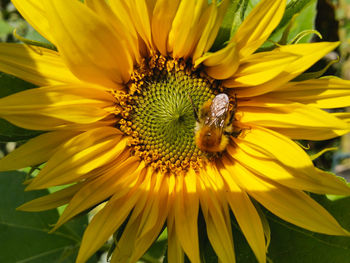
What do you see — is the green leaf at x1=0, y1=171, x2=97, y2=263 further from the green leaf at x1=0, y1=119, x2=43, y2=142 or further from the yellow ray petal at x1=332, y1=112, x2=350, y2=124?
the yellow ray petal at x1=332, y1=112, x2=350, y2=124

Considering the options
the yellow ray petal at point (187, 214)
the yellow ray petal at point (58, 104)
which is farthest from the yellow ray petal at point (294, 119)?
the yellow ray petal at point (58, 104)

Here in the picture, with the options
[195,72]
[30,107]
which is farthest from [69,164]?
[195,72]

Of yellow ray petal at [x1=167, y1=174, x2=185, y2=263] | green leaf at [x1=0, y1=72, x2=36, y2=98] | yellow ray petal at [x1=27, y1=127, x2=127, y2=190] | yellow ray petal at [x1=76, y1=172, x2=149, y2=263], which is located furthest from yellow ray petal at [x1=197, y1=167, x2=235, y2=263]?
green leaf at [x1=0, y1=72, x2=36, y2=98]

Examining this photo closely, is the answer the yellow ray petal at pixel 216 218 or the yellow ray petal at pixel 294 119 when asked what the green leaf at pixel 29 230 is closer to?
the yellow ray petal at pixel 216 218

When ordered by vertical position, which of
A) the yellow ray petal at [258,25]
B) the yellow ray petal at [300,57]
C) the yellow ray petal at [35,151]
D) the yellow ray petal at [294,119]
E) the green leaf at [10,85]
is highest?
the green leaf at [10,85]

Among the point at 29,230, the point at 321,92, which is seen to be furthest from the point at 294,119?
the point at 29,230

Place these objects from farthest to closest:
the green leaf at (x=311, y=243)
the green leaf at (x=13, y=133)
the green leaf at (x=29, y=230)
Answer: the green leaf at (x=29, y=230), the green leaf at (x=311, y=243), the green leaf at (x=13, y=133)

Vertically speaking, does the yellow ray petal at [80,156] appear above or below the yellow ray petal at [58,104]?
below

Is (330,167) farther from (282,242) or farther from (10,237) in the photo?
(10,237)

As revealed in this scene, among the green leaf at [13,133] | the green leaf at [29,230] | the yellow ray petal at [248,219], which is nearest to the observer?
the yellow ray petal at [248,219]

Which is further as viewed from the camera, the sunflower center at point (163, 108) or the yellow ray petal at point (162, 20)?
the sunflower center at point (163, 108)
